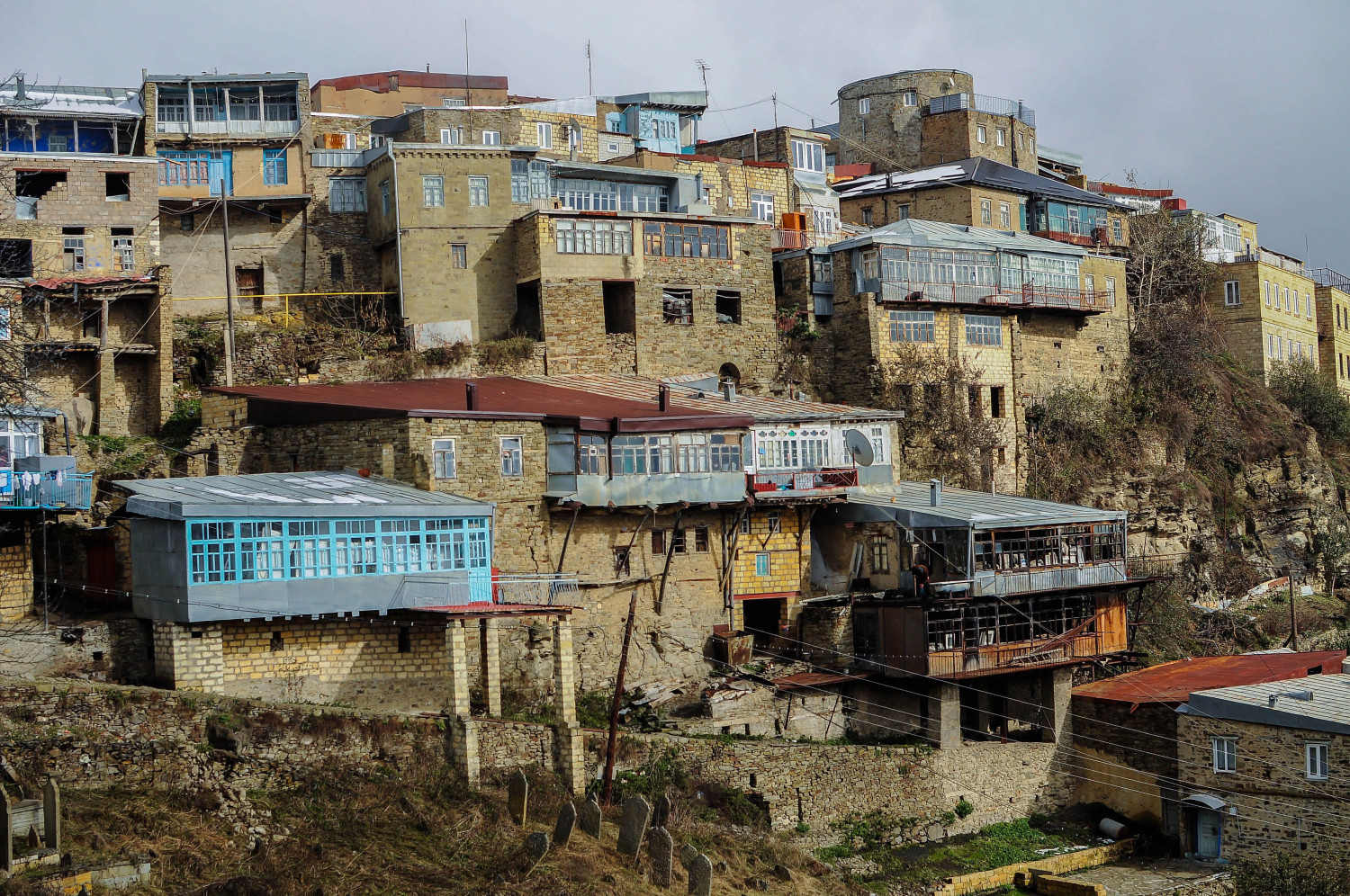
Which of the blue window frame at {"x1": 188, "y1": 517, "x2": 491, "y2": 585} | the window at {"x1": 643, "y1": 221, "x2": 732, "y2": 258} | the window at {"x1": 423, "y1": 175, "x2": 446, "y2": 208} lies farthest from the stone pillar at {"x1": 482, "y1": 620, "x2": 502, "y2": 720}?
the window at {"x1": 643, "y1": 221, "x2": 732, "y2": 258}

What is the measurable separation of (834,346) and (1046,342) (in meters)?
8.39

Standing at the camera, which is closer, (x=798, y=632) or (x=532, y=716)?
(x=532, y=716)

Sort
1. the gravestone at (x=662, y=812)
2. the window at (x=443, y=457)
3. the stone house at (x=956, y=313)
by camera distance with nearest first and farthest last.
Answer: the gravestone at (x=662, y=812), the window at (x=443, y=457), the stone house at (x=956, y=313)

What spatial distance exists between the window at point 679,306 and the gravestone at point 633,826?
20.3 metres

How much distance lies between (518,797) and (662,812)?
11.4 ft

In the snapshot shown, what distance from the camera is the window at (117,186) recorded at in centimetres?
4447

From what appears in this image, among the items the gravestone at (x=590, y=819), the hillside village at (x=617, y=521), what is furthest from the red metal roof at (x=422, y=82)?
the gravestone at (x=590, y=819)

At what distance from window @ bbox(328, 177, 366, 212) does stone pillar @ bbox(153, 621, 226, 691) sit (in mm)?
20937

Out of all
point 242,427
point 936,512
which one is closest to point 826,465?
point 936,512

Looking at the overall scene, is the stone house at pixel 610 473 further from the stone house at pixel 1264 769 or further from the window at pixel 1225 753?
the window at pixel 1225 753

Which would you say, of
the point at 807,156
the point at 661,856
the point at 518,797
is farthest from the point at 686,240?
the point at 661,856

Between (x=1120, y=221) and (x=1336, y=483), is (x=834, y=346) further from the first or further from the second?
(x=1336, y=483)

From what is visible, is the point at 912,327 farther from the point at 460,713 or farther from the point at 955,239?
the point at 460,713

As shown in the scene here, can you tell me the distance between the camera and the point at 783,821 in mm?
34938
